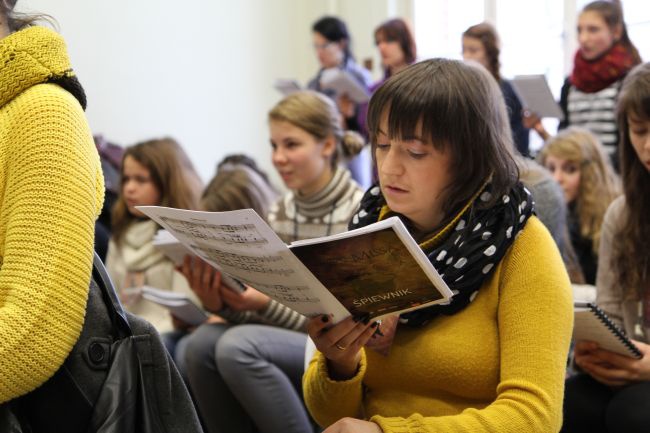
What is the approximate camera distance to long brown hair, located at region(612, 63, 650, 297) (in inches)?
77.3

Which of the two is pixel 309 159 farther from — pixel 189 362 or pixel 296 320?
pixel 189 362

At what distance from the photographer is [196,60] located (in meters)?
6.27

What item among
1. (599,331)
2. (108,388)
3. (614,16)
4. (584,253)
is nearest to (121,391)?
(108,388)

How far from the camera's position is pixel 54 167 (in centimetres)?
123

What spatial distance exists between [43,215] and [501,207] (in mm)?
763

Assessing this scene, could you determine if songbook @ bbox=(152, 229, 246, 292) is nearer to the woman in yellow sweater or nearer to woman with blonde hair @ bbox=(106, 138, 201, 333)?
woman with blonde hair @ bbox=(106, 138, 201, 333)

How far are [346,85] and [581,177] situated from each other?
1.72 m

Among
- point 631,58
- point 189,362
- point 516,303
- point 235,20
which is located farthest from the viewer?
point 235,20

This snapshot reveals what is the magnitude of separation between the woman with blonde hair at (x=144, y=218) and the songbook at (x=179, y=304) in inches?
14.4

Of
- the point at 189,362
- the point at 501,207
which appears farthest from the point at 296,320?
the point at 501,207

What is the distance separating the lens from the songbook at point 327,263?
1275 mm

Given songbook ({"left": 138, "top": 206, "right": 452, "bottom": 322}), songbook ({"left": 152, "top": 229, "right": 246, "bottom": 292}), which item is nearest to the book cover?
songbook ({"left": 138, "top": 206, "right": 452, "bottom": 322})

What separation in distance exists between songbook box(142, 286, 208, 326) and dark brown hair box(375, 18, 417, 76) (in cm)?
241

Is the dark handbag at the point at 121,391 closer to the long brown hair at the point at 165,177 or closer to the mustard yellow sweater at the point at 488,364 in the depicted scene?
the mustard yellow sweater at the point at 488,364
